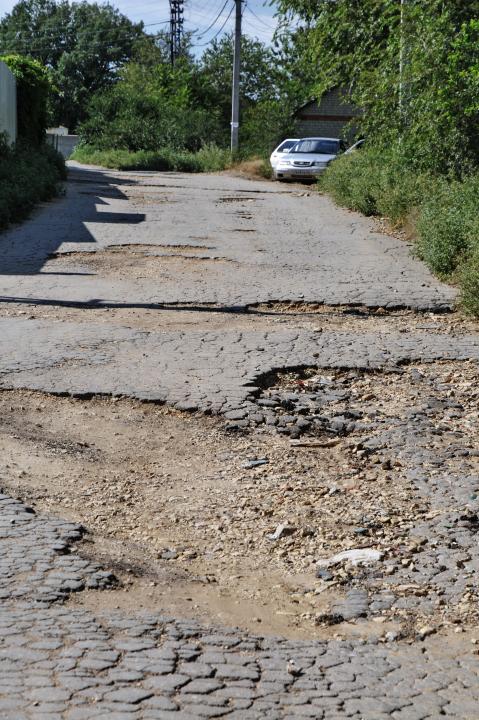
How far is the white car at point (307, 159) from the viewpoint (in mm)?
29969

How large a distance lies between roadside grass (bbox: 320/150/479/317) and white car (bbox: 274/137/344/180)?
3.86 m

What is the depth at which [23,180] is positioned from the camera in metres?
18.2

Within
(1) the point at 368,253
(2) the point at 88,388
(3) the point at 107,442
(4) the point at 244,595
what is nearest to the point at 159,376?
(2) the point at 88,388

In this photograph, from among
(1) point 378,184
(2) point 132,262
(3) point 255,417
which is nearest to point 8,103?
(1) point 378,184

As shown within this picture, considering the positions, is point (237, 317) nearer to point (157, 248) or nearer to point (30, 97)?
point (157, 248)

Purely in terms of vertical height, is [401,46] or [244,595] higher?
[401,46]

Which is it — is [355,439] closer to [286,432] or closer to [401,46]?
[286,432]

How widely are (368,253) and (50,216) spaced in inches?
246

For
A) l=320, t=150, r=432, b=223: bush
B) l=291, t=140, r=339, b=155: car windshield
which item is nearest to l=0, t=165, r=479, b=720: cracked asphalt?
l=320, t=150, r=432, b=223: bush

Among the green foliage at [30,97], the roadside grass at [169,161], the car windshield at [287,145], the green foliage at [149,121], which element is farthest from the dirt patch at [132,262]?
the green foliage at [149,121]

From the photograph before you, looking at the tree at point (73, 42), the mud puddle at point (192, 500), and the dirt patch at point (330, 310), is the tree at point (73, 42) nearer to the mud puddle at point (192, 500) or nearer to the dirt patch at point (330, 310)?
the dirt patch at point (330, 310)

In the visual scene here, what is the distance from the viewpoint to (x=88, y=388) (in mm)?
6297

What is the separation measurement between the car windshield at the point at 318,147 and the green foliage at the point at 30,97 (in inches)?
327

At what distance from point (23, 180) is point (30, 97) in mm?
8630
